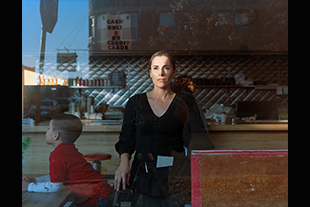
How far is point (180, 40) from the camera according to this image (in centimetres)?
247

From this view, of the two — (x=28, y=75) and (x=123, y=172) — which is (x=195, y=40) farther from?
(x=123, y=172)

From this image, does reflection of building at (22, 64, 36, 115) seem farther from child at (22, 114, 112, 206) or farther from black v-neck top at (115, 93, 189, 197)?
black v-neck top at (115, 93, 189, 197)

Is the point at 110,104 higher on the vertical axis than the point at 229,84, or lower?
lower

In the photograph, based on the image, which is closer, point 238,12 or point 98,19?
point 98,19

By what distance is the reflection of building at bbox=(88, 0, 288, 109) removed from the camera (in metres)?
1.73

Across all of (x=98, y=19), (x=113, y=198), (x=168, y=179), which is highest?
(x=98, y=19)

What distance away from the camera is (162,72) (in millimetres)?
1174

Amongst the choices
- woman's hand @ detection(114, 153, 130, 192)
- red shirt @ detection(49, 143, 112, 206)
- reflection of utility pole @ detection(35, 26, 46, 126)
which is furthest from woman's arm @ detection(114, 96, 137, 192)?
reflection of utility pole @ detection(35, 26, 46, 126)

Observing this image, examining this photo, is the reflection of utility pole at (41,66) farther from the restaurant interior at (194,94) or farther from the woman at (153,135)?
the woman at (153,135)

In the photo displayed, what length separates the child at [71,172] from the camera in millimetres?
1259

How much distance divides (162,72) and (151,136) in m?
0.32

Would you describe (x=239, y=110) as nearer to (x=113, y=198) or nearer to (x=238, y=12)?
(x=238, y=12)
